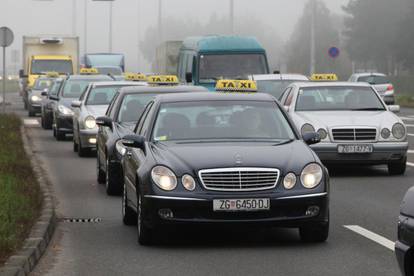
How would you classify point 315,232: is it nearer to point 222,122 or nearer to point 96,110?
point 222,122

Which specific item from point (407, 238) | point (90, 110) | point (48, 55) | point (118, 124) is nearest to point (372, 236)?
point (407, 238)

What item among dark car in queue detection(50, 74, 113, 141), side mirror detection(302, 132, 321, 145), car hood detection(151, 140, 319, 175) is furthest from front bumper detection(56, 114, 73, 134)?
car hood detection(151, 140, 319, 175)

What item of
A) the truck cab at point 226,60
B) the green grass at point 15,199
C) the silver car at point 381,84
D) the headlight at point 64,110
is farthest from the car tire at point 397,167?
the silver car at point 381,84

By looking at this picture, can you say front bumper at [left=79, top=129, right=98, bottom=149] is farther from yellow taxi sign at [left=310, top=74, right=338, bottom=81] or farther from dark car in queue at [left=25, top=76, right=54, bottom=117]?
dark car in queue at [left=25, top=76, right=54, bottom=117]

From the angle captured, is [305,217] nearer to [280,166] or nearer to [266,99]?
[280,166]

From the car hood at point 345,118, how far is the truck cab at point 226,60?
46.6 feet

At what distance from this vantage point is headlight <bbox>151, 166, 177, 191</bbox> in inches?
447

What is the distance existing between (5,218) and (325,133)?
8.67m

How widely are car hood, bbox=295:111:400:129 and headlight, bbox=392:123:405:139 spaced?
10cm

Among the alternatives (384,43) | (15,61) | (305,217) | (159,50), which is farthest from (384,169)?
(384,43)

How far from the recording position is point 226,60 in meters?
35.6

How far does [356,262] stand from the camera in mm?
10422

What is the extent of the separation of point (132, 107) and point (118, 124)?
508 mm

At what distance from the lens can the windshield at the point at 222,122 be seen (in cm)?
1254
